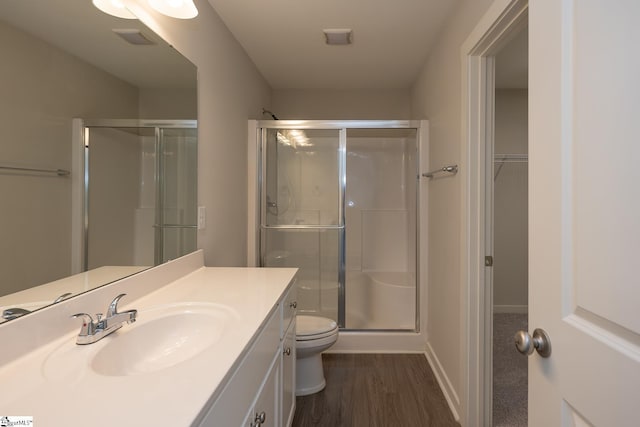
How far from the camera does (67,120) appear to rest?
3.09ft

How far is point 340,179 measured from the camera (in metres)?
2.73

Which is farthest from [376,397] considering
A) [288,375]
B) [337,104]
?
[337,104]

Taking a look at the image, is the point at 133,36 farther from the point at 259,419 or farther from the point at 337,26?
the point at 259,419

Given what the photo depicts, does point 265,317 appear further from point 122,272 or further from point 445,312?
point 445,312

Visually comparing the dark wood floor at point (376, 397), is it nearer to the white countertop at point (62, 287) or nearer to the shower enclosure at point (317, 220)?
the shower enclosure at point (317, 220)

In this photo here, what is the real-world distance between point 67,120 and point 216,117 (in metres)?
1.13

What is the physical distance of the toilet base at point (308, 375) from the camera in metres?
2.03

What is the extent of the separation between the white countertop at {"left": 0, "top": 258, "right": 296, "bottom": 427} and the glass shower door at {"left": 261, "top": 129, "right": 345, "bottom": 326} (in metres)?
1.79

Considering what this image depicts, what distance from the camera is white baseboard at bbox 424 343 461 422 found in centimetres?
183

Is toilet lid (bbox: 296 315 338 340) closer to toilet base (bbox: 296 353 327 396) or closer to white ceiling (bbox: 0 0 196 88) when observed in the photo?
toilet base (bbox: 296 353 327 396)

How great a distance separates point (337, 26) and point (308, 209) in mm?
1405

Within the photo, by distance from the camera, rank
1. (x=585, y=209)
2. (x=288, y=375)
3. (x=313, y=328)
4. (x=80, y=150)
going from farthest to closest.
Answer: (x=313, y=328) < (x=288, y=375) < (x=80, y=150) < (x=585, y=209)

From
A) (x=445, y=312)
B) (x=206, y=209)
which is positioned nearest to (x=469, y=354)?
(x=445, y=312)

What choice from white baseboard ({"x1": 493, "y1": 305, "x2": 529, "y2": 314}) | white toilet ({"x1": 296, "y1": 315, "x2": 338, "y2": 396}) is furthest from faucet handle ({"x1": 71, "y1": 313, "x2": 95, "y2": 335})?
white baseboard ({"x1": 493, "y1": 305, "x2": 529, "y2": 314})
